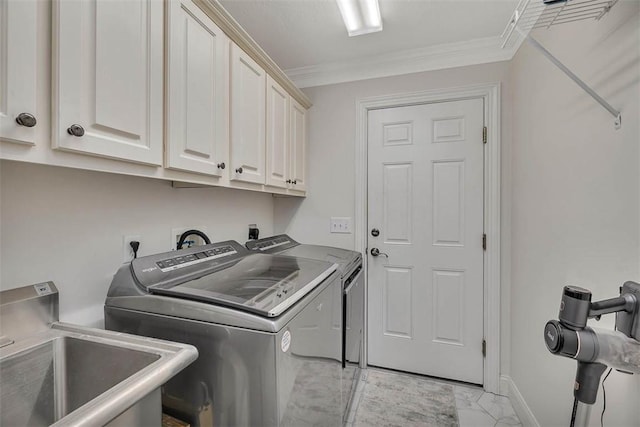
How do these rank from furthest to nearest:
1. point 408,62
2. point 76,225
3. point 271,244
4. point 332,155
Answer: point 332,155
point 408,62
point 271,244
point 76,225

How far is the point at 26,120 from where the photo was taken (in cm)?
67

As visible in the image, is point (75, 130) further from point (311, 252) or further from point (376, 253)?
point (376, 253)

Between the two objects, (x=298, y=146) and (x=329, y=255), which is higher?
(x=298, y=146)

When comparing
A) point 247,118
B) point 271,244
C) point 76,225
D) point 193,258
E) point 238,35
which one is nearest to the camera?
point 76,225

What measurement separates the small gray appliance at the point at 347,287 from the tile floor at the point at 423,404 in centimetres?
11

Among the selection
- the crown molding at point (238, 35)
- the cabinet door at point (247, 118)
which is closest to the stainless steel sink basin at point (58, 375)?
the cabinet door at point (247, 118)

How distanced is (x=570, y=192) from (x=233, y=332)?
59.8 inches

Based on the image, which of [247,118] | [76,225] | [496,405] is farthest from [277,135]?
[496,405]

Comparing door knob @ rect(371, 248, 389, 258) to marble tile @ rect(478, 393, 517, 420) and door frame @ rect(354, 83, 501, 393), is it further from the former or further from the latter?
marble tile @ rect(478, 393, 517, 420)

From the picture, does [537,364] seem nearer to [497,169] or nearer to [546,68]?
[497,169]

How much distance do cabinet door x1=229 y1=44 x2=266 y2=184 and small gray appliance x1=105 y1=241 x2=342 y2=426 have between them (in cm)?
58

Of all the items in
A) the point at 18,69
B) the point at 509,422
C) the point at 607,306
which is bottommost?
the point at 509,422

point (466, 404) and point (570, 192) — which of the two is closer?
point (570, 192)

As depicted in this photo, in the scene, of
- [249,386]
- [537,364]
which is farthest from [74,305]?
[537,364]
